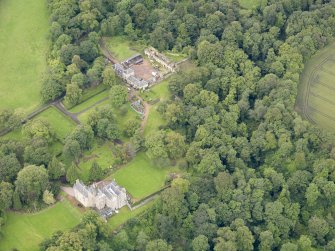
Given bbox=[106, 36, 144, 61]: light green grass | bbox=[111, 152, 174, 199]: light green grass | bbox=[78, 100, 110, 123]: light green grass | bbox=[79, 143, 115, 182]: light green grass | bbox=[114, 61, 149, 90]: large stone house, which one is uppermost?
bbox=[106, 36, 144, 61]: light green grass

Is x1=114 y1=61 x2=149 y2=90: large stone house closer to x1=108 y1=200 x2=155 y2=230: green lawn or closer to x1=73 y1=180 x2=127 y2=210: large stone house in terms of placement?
x1=73 y1=180 x2=127 y2=210: large stone house

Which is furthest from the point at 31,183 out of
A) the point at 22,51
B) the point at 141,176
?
the point at 22,51

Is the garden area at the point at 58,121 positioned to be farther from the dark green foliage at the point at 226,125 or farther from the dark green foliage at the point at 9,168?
the dark green foliage at the point at 9,168

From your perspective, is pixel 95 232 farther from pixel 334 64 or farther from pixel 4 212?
pixel 334 64

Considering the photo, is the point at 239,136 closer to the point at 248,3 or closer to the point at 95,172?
the point at 95,172

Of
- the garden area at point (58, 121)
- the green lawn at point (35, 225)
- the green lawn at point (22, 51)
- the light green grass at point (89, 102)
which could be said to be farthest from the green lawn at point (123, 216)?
the green lawn at point (22, 51)

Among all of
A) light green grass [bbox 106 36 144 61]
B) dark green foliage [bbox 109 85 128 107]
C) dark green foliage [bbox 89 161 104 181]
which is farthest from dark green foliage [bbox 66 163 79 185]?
light green grass [bbox 106 36 144 61]
